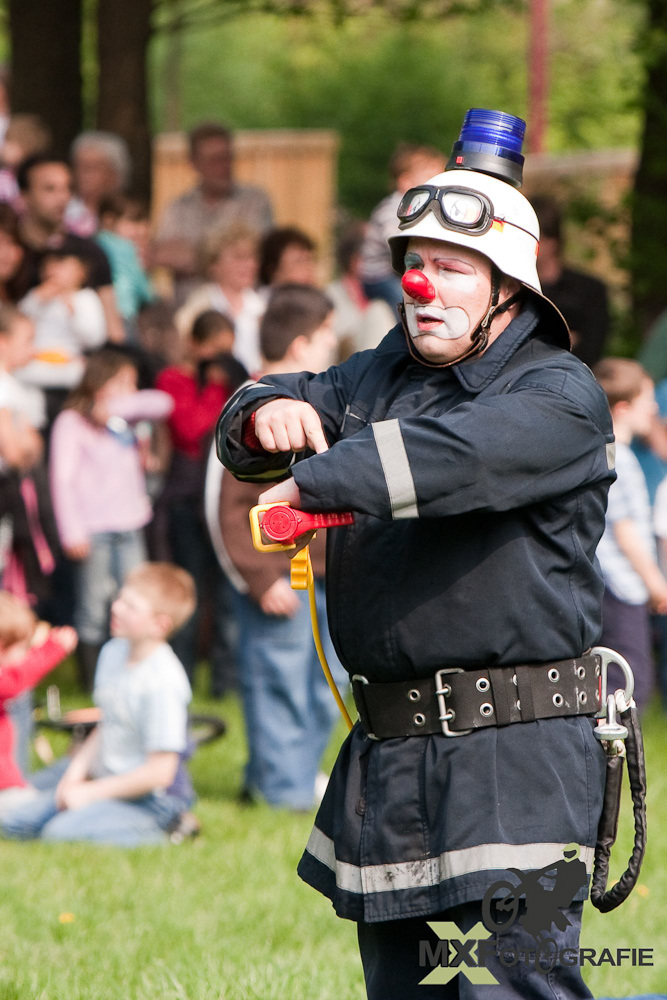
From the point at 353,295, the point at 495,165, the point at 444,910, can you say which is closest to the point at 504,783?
the point at 444,910

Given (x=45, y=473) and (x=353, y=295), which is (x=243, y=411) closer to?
(x=45, y=473)

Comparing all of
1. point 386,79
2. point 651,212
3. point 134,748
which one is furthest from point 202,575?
point 386,79

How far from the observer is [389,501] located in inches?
113

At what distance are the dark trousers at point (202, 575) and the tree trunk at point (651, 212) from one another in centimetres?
417

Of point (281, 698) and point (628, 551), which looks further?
point (628, 551)

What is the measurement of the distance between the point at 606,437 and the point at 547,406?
0.23m

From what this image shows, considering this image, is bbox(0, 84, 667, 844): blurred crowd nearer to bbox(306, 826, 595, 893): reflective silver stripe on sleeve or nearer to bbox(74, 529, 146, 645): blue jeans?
bbox(74, 529, 146, 645): blue jeans

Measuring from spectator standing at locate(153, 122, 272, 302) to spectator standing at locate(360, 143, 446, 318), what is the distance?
1.45 m

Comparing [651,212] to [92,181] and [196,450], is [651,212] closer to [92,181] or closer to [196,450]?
[92,181]

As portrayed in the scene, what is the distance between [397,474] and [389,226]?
6096 mm

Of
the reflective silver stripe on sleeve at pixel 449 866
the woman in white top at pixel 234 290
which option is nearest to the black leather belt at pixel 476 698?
the reflective silver stripe on sleeve at pixel 449 866

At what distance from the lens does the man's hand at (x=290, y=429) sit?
310 cm

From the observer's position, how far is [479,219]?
3111 millimetres

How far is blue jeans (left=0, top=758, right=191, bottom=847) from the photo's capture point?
19.0ft
